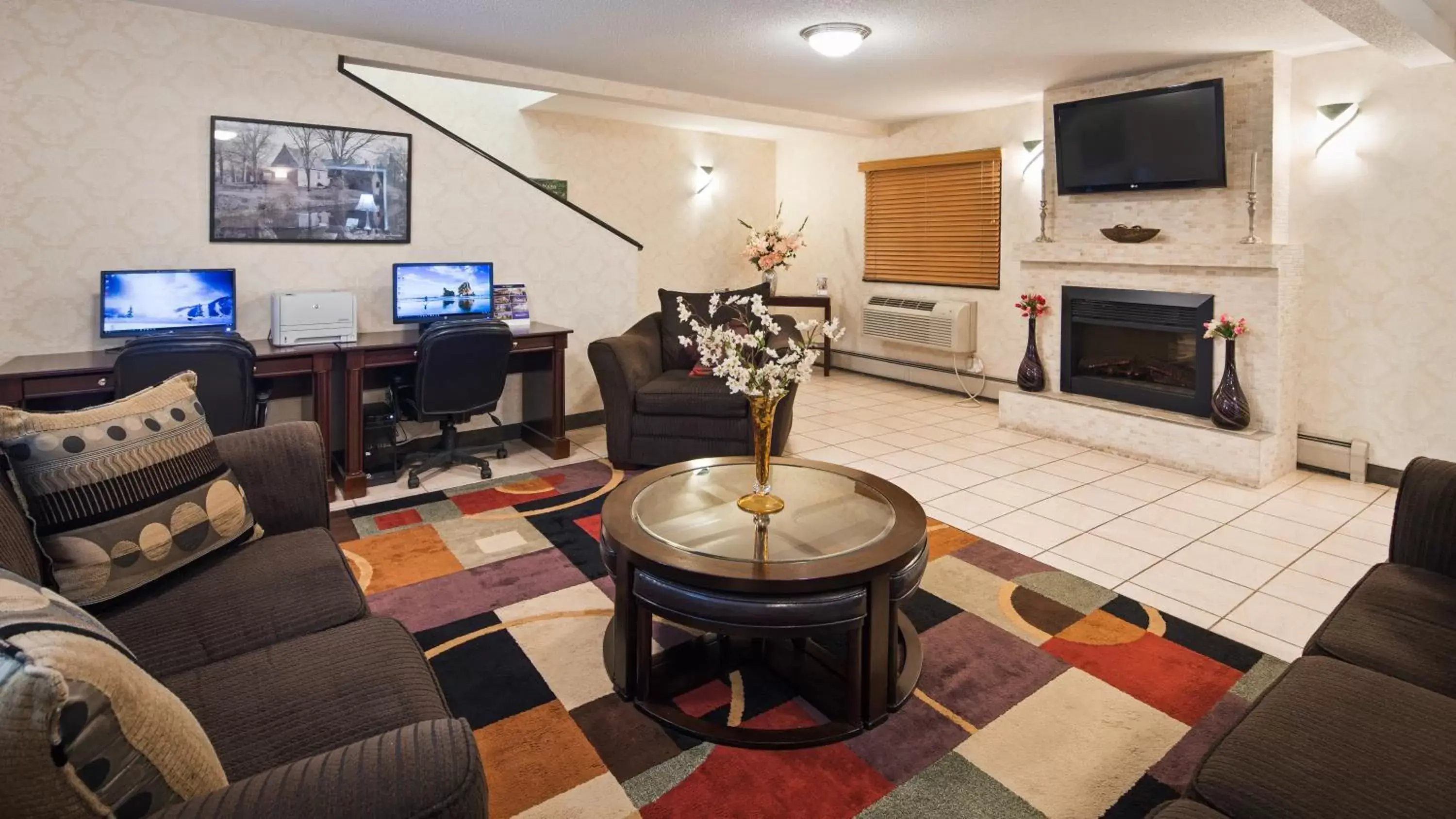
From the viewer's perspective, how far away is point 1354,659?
1.71 metres

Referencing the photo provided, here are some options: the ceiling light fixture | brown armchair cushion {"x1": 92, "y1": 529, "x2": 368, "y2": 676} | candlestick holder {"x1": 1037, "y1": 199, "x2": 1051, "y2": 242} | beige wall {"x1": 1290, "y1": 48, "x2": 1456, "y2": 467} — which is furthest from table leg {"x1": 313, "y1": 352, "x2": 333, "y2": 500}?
beige wall {"x1": 1290, "y1": 48, "x2": 1456, "y2": 467}

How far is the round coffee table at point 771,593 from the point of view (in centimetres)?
197

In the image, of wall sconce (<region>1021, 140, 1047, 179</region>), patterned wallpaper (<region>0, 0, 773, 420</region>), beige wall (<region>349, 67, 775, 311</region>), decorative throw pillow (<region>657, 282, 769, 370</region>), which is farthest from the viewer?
beige wall (<region>349, 67, 775, 311</region>)

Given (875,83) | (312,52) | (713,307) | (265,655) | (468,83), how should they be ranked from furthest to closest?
1. (468,83)
2. (875,83)
3. (312,52)
4. (713,307)
5. (265,655)

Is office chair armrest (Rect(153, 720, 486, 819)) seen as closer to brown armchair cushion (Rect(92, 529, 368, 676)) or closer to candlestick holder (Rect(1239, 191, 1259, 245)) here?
brown armchair cushion (Rect(92, 529, 368, 676))

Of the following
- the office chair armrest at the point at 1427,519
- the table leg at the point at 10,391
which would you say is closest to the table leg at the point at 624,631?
the office chair armrest at the point at 1427,519

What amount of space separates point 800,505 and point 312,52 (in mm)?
3668

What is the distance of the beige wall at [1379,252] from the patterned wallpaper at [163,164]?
4.58m

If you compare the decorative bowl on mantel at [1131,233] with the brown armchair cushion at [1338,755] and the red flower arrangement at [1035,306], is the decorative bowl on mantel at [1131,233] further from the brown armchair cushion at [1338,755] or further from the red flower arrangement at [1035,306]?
the brown armchair cushion at [1338,755]

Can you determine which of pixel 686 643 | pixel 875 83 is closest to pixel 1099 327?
pixel 875 83

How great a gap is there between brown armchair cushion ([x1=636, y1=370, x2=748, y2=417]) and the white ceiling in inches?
73.7

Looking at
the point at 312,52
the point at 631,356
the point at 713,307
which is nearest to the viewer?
the point at 713,307

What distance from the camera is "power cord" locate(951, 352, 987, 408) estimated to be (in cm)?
673

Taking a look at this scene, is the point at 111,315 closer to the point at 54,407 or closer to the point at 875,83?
the point at 54,407
